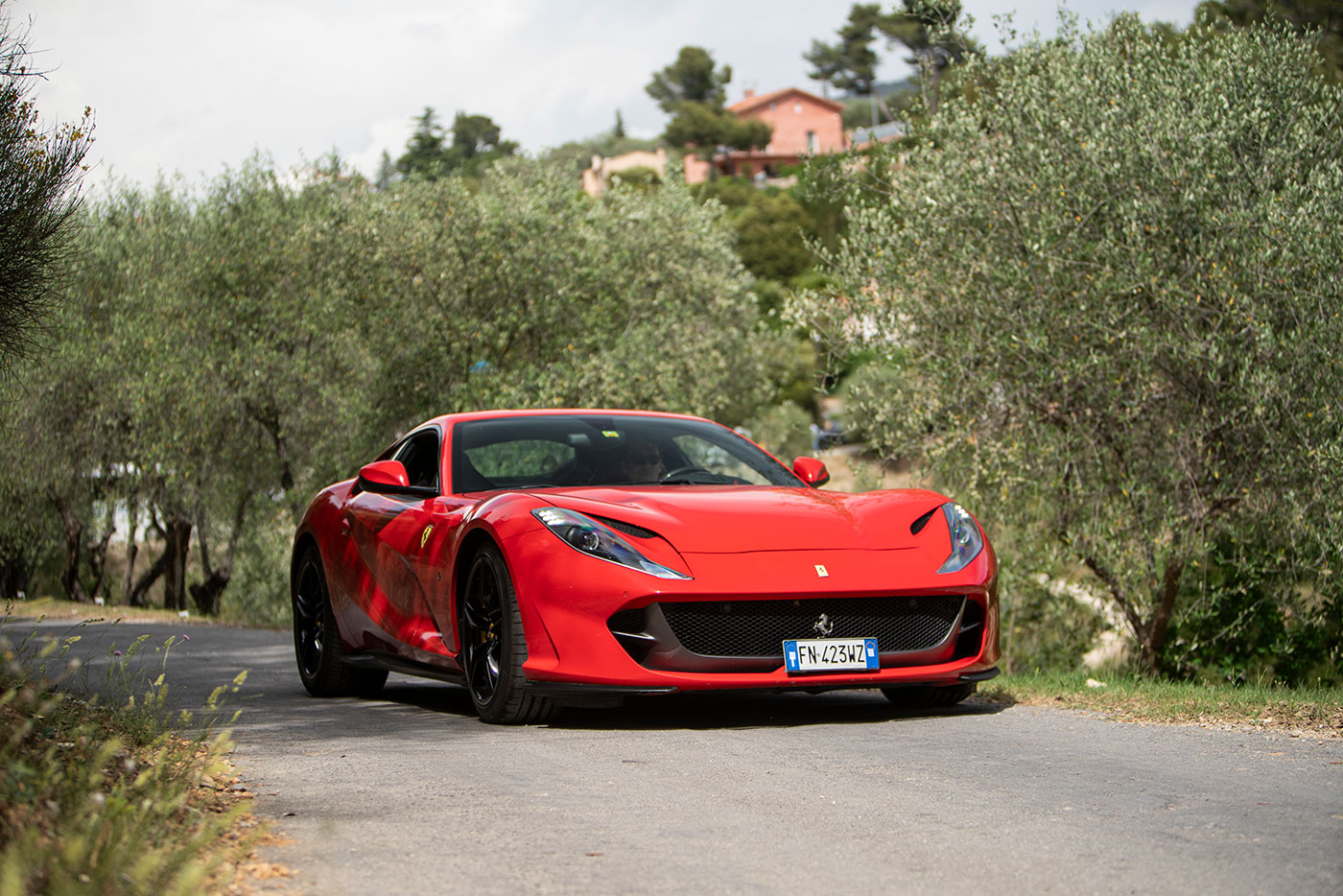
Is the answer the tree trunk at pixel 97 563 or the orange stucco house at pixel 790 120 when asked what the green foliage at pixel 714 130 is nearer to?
the orange stucco house at pixel 790 120

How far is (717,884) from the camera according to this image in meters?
3.58

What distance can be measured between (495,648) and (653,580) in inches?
36.8

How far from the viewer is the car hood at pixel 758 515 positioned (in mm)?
6336

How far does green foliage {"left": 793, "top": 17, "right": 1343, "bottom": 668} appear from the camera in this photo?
10.5m

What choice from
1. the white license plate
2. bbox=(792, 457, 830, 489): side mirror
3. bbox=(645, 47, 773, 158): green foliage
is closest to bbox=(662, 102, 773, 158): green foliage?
bbox=(645, 47, 773, 158): green foliage

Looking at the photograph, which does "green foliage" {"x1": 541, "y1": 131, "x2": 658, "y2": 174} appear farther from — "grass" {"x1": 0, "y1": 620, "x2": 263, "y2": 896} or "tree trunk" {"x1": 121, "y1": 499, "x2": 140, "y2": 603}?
"grass" {"x1": 0, "y1": 620, "x2": 263, "y2": 896}

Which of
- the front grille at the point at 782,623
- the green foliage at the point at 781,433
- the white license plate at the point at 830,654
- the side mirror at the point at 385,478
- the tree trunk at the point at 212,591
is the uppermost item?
the green foliage at the point at 781,433

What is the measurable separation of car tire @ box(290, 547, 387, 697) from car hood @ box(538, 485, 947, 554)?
7.55 feet

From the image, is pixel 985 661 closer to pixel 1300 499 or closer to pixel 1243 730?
pixel 1243 730

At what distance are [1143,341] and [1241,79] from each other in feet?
7.65

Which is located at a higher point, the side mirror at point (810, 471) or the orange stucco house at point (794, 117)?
the orange stucco house at point (794, 117)

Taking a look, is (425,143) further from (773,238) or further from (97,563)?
(97,563)

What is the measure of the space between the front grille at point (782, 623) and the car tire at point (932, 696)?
554mm

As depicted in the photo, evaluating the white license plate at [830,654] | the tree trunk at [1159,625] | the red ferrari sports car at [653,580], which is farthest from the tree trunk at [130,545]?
the white license plate at [830,654]
